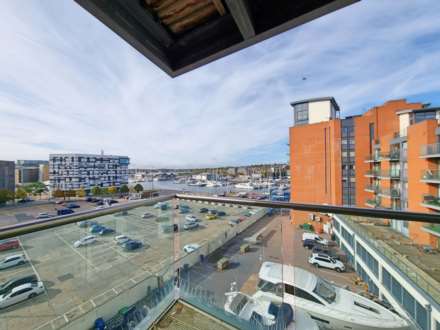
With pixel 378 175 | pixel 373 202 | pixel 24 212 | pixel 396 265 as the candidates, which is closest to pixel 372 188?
pixel 373 202

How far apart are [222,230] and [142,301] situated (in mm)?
962

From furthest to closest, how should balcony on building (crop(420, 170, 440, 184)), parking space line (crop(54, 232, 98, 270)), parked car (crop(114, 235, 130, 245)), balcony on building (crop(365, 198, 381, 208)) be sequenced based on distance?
balcony on building (crop(365, 198, 381, 208)), balcony on building (crop(420, 170, 440, 184)), parked car (crop(114, 235, 130, 245)), parking space line (crop(54, 232, 98, 270))

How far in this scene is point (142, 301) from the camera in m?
1.66

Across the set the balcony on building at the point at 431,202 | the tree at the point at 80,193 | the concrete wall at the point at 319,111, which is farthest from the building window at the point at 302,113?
the tree at the point at 80,193

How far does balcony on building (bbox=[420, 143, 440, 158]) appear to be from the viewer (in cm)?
975

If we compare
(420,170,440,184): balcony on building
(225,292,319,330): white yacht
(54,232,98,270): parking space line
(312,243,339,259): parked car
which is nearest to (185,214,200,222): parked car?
(225,292,319,330): white yacht

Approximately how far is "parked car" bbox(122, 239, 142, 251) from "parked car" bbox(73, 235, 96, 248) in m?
0.28

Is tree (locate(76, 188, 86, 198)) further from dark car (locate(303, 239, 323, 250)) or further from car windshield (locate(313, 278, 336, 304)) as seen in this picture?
car windshield (locate(313, 278, 336, 304))

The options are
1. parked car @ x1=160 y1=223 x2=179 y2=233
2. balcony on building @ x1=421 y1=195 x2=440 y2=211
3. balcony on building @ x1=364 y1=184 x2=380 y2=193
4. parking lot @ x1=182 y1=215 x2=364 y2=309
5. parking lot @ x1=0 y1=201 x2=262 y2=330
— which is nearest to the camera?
parking lot @ x1=0 y1=201 x2=262 y2=330

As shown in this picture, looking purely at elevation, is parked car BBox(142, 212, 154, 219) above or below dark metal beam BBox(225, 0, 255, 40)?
below

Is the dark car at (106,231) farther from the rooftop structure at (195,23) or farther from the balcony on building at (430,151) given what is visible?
the balcony on building at (430,151)

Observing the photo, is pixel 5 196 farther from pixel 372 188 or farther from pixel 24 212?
pixel 372 188

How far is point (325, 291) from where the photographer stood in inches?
51.4

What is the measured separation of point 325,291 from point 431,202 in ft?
43.3
